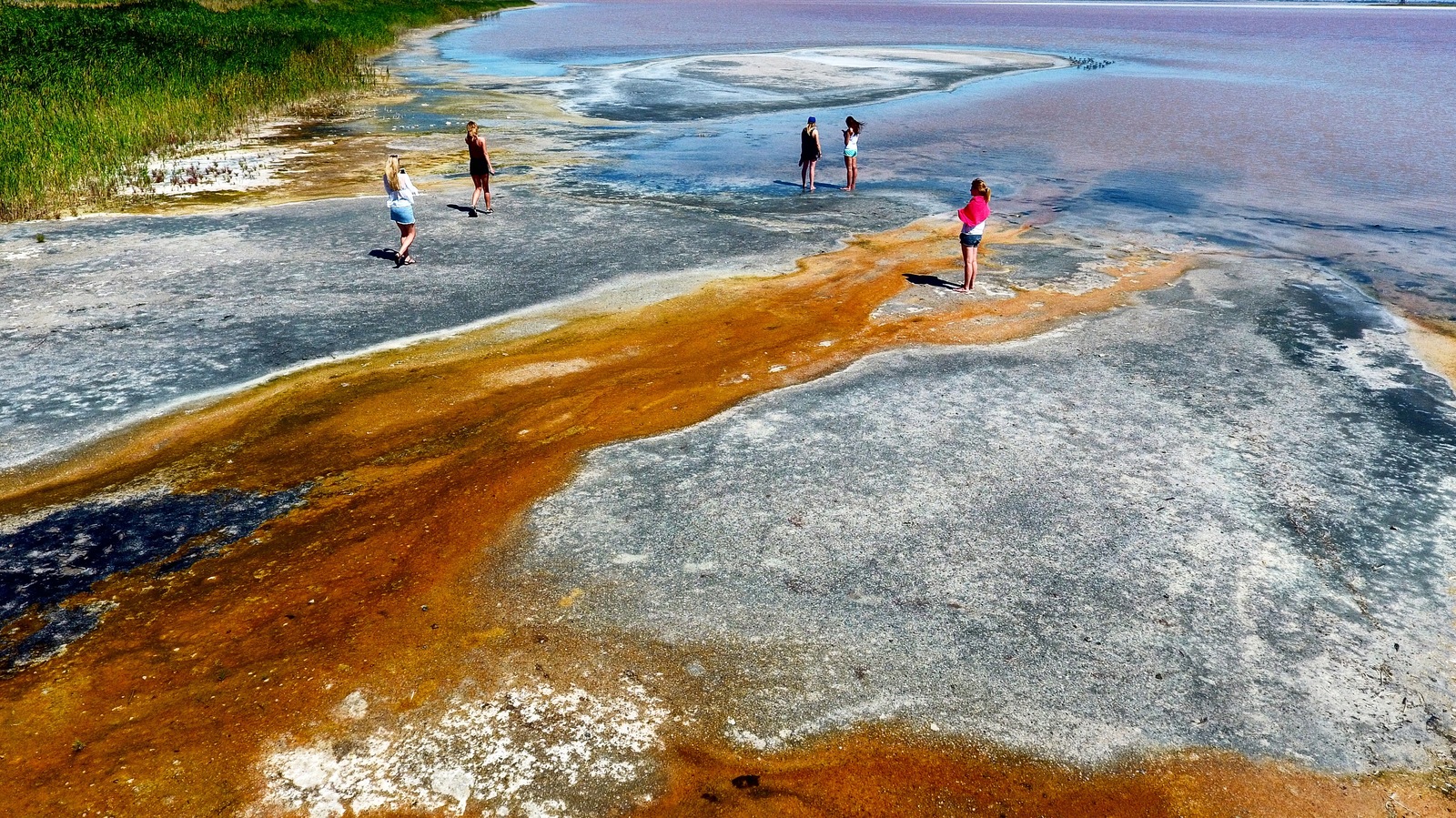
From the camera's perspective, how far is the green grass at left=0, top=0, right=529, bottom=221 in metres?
18.5

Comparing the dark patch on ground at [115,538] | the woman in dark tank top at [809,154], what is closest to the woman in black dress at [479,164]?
the woman in dark tank top at [809,154]

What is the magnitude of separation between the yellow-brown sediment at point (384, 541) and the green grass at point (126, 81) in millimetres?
11422

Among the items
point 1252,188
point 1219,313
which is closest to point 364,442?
point 1219,313

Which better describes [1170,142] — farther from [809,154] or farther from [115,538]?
[115,538]

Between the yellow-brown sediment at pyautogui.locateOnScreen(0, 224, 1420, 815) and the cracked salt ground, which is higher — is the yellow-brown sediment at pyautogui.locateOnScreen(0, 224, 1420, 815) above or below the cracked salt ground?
above

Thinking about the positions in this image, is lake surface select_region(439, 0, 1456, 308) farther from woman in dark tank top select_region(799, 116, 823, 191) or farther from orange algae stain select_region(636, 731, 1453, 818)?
orange algae stain select_region(636, 731, 1453, 818)

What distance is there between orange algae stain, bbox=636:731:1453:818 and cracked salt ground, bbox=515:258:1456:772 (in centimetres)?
16

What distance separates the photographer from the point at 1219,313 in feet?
41.5

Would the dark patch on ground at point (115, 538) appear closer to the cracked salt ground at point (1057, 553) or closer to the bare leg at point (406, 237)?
the cracked salt ground at point (1057, 553)

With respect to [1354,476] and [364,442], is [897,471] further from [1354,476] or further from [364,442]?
[364,442]

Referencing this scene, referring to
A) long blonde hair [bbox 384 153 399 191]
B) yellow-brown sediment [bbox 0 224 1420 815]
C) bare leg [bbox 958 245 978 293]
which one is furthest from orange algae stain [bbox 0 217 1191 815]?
long blonde hair [bbox 384 153 399 191]

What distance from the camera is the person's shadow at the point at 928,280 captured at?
1362 cm

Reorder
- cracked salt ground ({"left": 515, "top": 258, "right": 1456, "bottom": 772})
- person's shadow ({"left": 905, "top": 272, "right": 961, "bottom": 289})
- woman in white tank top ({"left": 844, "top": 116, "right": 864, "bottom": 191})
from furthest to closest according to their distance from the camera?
woman in white tank top ({"left": 844, "top": 116, "right": 864, "bottom": 191})
person's shadow ({"left": 905, "top": 272, "right": 961, "bottom": 289})
cracked salt ground ({"left": 515, "top": 258, "right": 1456, "bottom": 772})

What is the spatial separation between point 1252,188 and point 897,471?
17310mm
